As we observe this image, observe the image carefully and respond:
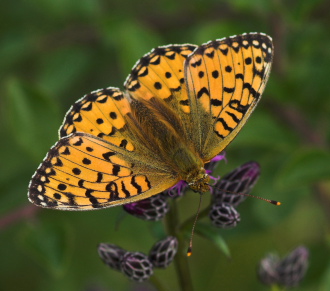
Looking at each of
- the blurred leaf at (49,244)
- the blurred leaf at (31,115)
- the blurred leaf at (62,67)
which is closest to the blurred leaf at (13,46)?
the blurred leaf at (62,67)

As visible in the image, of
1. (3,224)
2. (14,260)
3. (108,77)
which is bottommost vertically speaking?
(14,260)

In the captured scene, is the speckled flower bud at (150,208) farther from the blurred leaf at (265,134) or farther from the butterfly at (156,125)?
the blurred leaf at (265,134)

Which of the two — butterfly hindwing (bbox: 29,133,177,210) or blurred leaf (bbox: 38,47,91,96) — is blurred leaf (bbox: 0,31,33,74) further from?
butterfly hindwing (bbox: 29,133,177,210)

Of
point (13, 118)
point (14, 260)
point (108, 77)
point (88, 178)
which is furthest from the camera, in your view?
point (108, 77)

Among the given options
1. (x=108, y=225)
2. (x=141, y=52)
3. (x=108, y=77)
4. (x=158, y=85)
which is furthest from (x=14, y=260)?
(x=158, y=85)

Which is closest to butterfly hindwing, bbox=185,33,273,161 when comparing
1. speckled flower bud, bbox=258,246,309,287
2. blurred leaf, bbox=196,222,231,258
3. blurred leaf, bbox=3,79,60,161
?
blurred leaf, bbox=196,222,231,258

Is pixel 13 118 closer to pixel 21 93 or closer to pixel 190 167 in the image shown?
pixel 21 93

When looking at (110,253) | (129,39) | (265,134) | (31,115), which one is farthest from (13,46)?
(110,253)
